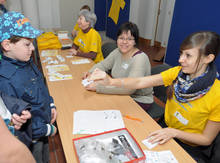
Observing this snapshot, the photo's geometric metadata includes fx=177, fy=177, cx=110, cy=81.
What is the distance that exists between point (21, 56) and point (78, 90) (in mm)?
640

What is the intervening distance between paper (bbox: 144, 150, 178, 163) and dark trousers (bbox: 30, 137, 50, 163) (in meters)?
0.75

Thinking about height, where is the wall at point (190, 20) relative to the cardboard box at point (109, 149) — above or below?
above

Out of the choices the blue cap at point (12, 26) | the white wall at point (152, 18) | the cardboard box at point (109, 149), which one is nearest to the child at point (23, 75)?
the blue cap at point (12, 26)

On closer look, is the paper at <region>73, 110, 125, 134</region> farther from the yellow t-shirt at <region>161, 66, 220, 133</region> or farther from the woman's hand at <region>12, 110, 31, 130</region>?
the yellow t-shirt at <region>161, 66, 220, 133</region>

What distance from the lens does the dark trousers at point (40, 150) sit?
1.24 m

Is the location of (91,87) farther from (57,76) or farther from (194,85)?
(194,85)

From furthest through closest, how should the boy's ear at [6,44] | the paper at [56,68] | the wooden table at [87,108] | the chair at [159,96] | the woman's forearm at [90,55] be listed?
the woman's forearm at [90,55], the paper at [56,68], the chair at [159,96], the boy's ear at [6,44], the wooden table at [87,108]

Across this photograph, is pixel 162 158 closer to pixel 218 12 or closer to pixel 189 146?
pixel 189 146

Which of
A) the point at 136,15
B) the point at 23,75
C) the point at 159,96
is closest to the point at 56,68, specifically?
the point at 23,75

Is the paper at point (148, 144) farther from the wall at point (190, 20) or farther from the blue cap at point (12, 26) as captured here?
the wall at point (190, 20)

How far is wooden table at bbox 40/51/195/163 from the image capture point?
1.07 meters

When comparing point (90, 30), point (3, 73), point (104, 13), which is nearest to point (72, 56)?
point (90, 30)

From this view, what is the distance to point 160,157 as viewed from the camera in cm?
100

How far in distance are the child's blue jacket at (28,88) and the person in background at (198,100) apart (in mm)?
466
